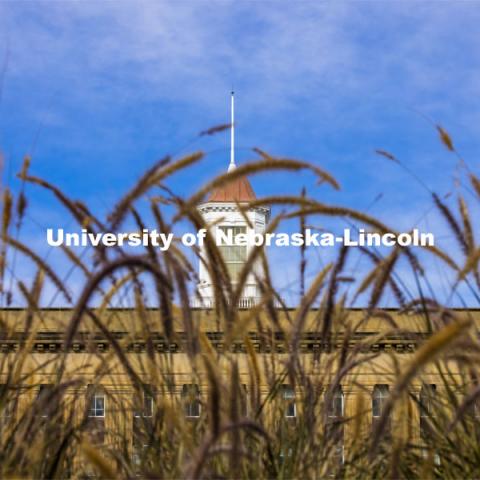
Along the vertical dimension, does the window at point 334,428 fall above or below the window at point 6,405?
below

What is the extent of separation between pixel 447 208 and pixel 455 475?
4.29 ft

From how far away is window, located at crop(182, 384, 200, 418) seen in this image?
5.37 m

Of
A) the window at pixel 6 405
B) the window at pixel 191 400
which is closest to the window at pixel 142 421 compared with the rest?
the window at pixel 191 400

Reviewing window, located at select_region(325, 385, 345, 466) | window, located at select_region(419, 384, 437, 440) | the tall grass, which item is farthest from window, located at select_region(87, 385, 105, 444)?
window, located at select_region(419, 384, 437, 440)

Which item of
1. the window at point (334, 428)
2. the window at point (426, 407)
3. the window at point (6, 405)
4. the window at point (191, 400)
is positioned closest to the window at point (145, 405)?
the window at point (191, 400)

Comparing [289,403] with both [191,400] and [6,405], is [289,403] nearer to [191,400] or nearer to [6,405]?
[191,400]

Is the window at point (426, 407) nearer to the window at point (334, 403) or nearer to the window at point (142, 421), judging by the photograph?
the window at point (334, 403)

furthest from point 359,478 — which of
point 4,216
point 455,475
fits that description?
point 4,216

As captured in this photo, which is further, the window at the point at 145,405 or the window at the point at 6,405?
the window at the point at 145,405

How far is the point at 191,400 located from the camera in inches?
214

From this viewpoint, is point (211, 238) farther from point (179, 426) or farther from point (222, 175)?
point (179, 426)

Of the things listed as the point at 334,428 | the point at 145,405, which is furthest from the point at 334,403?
the point at 145,405

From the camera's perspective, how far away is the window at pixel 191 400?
211 inches

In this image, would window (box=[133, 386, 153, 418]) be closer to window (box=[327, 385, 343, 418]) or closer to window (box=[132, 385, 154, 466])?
window (box=[132, 385, 154, 466])
